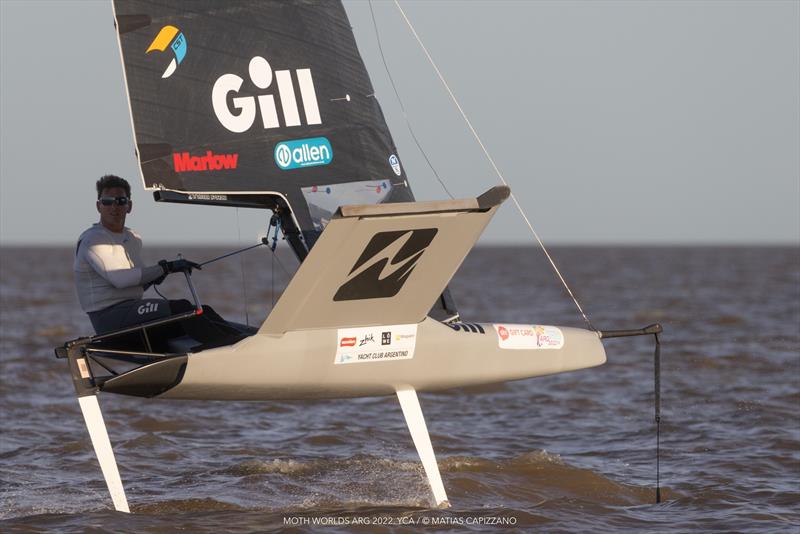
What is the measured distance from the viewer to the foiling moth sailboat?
593 cm

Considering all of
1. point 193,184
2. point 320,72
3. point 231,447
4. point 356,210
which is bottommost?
point 231,447

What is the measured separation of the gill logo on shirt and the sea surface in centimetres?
109

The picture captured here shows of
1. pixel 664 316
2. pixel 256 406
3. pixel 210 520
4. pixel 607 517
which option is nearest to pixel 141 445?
pixel 256 406

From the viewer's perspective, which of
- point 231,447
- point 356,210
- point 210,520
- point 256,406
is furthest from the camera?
point 256,406

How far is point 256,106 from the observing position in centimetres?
703

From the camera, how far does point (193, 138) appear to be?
267 inches

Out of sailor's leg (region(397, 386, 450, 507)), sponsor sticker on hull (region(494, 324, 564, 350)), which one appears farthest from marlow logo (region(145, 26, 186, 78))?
sponsor sticker on hull (region(494, 324, 564, 350))

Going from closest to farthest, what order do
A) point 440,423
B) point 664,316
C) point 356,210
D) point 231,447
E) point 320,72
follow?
point 356,210
point 320,72
point 231,447
point 440,423
point 664,316

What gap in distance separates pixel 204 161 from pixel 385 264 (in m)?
1.46

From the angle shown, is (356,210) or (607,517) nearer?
(356,210)

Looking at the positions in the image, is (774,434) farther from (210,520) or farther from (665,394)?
(210,520)

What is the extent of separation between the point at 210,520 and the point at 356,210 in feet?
6.60

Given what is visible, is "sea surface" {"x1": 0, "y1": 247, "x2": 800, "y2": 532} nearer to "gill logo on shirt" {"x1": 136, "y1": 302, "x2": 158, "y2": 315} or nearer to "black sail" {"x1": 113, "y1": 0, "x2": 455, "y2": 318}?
"gill logo on shirt" {"x1": 136, "y1": 302, "x2": 158, "y2": 315}

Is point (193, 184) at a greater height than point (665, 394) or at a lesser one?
greater
